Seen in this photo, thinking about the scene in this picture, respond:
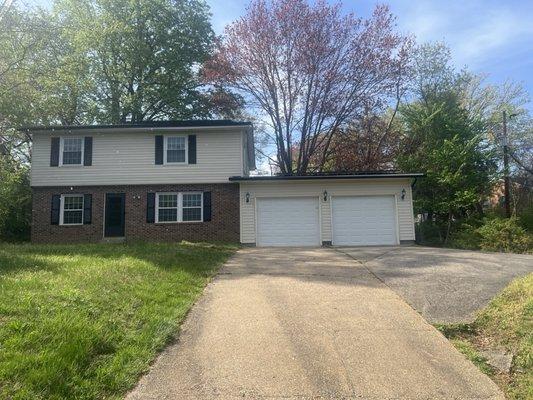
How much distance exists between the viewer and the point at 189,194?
18875 mm

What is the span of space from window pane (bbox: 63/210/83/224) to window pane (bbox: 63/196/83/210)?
21 cm

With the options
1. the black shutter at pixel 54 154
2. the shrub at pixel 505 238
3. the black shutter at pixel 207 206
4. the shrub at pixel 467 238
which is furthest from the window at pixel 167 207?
the shrub at pixel 505 238

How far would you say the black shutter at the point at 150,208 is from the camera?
18641 millimetres

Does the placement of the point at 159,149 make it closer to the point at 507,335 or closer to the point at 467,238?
the point at 467,238

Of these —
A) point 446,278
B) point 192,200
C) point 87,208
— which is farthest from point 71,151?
point 446,278

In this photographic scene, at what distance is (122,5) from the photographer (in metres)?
29.9

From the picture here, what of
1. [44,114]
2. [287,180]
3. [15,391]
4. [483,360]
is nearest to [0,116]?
[44,114]

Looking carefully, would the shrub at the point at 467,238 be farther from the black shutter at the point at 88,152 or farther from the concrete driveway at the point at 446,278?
the black shutter at the point at 88,152

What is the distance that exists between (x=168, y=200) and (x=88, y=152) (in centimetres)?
405

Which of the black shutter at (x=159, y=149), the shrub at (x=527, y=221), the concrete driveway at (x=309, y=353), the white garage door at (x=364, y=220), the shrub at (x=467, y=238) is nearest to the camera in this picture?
the concrete driveway at (x=309, y=353)

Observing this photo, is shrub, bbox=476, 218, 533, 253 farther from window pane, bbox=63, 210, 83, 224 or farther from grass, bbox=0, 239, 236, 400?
window pane, bbox=63, 210, 83, 224

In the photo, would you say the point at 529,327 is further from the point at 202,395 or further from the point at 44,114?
the point at 44,114

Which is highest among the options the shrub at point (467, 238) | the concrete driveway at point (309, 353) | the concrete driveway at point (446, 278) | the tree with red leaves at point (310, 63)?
the tree with red leaves at point (310, 63)

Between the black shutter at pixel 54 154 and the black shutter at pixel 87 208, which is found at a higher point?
the black shutter at pixel 54 154
